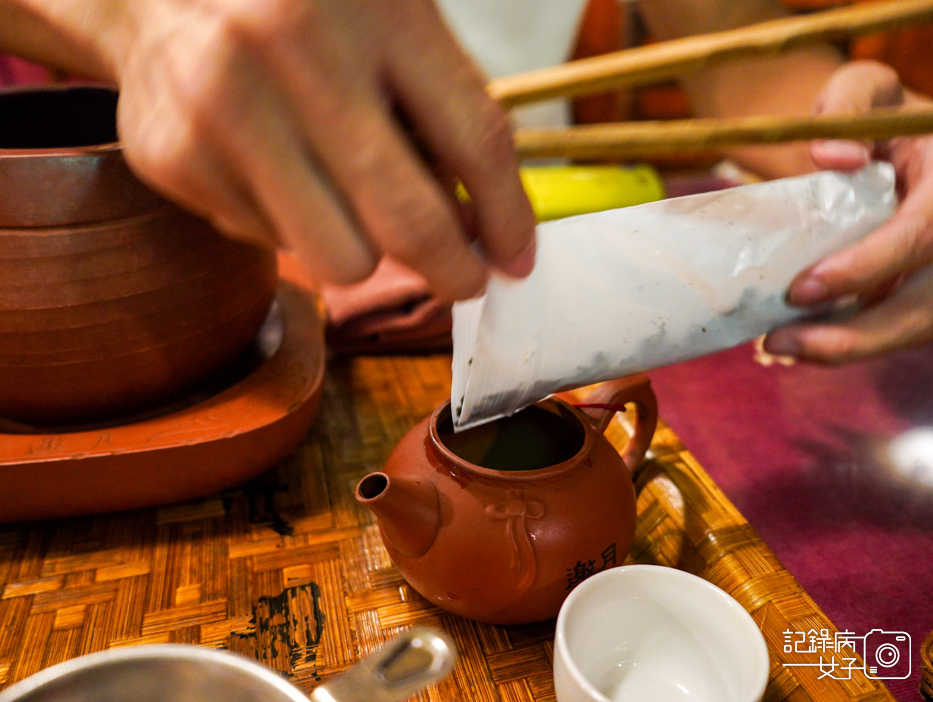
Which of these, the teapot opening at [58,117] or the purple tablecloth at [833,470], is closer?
the purple tablecloth at [833,470]

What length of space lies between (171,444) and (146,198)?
21cm

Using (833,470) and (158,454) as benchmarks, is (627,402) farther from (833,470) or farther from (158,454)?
(158,454)

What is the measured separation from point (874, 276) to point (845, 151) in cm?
12

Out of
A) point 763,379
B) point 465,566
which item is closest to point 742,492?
point 763,379

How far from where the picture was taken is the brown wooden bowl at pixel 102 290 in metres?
0.51

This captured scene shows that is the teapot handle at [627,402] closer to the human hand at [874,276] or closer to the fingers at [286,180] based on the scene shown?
the human hand at [874,276]

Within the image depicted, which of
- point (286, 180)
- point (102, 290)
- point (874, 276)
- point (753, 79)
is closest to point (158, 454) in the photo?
point (102, 290)

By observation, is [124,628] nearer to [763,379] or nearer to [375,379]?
[375,379]

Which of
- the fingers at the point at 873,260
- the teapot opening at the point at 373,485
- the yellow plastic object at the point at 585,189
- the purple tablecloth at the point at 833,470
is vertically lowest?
the purple tablecloth at the point at 833,470

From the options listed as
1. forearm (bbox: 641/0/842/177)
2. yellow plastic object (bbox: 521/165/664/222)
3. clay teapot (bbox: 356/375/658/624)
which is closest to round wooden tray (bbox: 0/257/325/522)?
clay teapot (bbox: 356/375/658/624)

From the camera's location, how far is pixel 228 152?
309 millimetres

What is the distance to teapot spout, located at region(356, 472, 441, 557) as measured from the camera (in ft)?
1.46

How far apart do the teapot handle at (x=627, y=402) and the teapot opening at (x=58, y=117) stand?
22.9 inches

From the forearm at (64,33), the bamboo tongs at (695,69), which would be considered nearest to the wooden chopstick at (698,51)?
the bamboo tongs at (695,69)
